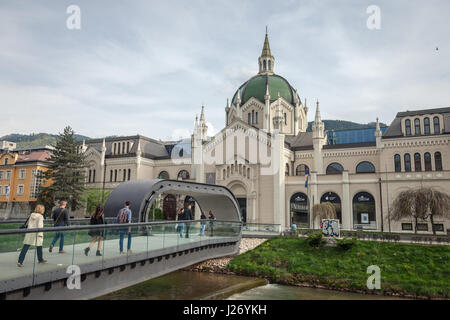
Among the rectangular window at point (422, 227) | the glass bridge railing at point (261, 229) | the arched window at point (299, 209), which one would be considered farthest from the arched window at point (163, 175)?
the rectangular window at point (422, 227)

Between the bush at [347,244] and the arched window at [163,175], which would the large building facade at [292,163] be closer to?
the arched window at [163,175]

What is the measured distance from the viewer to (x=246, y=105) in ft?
193

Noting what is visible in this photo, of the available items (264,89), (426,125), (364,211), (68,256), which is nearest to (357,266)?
(364,211)

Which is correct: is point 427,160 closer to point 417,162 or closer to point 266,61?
point 417,162

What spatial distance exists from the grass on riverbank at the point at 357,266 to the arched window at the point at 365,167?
787 inches

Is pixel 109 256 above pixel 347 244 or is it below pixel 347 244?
above

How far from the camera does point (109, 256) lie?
12711mm

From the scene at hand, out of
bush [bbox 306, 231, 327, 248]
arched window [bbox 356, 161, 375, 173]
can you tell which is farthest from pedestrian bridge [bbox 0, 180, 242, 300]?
arched window [bbox 356, 161, 375, 173]

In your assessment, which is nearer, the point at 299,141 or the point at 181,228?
the point at 181,228

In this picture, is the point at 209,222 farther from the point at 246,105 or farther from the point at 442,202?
the point at 246,105

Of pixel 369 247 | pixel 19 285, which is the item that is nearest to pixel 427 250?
pixel 369 247

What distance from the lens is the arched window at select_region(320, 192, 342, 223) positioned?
1743 inches

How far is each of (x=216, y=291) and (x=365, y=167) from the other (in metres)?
33.5
